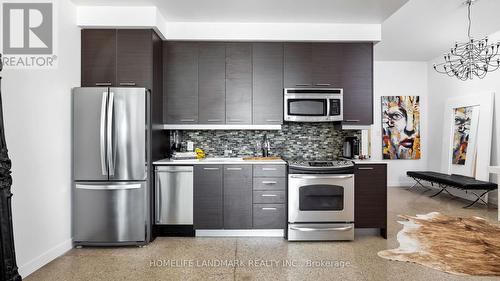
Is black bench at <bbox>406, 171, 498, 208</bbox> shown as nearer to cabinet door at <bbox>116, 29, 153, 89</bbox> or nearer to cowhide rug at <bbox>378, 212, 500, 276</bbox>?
cowhide rug at <bbox>378, 212, 500, 276</bbox>

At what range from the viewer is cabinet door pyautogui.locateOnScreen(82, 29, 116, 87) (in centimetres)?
390

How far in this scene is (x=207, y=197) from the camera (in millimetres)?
3975

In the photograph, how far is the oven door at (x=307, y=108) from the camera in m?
4.27

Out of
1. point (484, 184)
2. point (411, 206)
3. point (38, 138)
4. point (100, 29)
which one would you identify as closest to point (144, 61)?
point (100, 29)

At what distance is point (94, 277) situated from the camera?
2881 mm

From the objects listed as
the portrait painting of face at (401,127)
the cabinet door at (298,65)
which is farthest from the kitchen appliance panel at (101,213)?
the portrait painting of face at (401,127)

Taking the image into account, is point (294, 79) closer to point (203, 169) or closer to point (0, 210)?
point (203, 169)

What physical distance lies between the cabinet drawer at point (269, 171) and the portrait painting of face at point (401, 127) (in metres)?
4.58

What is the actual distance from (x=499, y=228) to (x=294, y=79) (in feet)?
11.1

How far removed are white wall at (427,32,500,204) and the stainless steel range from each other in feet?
12.1

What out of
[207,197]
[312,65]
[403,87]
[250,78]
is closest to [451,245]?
[312,65]

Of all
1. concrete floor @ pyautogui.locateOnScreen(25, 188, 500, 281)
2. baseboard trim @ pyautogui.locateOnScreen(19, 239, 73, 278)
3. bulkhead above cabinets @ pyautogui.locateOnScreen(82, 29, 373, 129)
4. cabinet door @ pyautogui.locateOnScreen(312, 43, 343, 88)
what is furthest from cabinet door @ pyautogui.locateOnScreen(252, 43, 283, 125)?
baseboard trim @ pyautogui.locateOnScreen(19, 239, 73, 278)

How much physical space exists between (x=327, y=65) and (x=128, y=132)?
2680 millimetres

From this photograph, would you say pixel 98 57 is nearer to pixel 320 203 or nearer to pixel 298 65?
pixel 298 65
